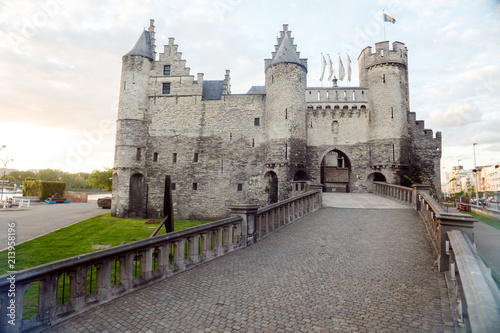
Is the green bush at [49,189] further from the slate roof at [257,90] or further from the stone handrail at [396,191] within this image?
the stone handrail at [396,191]

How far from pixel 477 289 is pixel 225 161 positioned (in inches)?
934

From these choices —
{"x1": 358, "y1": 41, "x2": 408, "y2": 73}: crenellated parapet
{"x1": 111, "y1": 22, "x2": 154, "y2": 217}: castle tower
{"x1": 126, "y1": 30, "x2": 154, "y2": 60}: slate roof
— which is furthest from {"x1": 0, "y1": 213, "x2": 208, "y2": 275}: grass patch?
{"x1": 358, "y1": 41, "x2": 408, "y2": 73}: crenellated parapet

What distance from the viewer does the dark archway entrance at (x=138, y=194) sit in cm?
2564

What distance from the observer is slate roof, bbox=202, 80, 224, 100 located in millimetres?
27656

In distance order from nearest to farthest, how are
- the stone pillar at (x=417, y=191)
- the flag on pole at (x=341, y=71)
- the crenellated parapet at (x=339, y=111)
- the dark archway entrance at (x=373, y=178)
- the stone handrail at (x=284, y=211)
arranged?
the stone handrail at (x=284, y=211) < the stone pillar at (x=417, y=191) < the dark archway entrance at (x=373, y=178) < the crenellated parapet at (x=339, y=111) < the flag on pole at (x=341, y=71)

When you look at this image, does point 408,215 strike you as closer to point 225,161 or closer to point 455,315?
point 455,315

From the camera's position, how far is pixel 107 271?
4.44 meters

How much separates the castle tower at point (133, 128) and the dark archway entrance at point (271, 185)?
1199cm

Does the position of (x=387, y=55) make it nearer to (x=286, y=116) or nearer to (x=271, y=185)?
(x=286, y=116)

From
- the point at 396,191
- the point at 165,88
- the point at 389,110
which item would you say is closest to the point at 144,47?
the point at 165,88

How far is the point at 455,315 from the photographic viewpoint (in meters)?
3.65

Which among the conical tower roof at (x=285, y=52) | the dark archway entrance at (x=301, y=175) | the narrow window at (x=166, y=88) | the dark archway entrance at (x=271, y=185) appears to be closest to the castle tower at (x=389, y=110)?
the dark archway entrance at (x=301, y=175)

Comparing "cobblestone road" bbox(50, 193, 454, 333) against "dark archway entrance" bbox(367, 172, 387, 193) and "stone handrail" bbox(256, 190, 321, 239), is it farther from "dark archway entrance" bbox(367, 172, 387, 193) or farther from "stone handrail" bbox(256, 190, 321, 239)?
"dark archway entrance" bbox(367, 172, 387, 193)

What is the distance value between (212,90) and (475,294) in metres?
28.1
